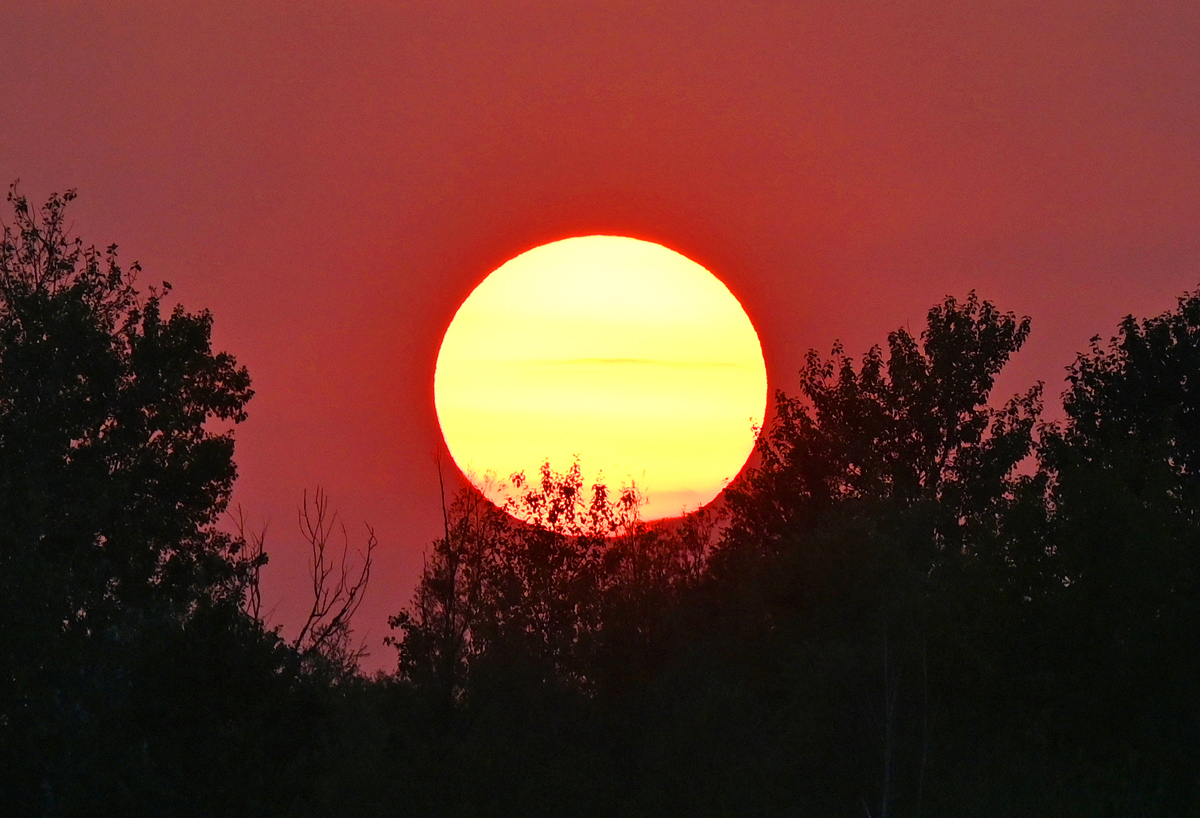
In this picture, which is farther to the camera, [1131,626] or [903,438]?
[903,438]

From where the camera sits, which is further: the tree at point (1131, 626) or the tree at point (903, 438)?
the tree at point (903, 438)

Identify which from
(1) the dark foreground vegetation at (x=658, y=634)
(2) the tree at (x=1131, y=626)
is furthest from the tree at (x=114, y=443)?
(2) the tree at (x=1131, y=626)

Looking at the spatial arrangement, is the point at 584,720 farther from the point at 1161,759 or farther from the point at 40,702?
the point at 40,702

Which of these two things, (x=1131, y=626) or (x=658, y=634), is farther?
(x=658, y=634)

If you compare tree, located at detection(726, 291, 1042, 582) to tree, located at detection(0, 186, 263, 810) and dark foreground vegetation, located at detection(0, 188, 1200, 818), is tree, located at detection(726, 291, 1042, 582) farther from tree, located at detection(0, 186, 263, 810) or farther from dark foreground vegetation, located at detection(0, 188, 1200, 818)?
tree, located at detection(0, 186, 263, 810)

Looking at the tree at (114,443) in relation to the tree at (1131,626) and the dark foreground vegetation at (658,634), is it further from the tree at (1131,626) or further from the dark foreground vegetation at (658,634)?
the tree at (1131,626)

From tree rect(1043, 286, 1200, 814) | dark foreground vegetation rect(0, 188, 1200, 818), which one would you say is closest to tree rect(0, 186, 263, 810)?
dark foreground vegetation rect(0, 188, 1200, 818)

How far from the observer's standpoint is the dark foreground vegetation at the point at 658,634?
118 feet

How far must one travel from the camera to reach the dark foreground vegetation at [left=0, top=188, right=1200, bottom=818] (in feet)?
118

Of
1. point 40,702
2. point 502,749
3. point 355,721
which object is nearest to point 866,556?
point 502,749

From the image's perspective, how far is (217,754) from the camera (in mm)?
35094

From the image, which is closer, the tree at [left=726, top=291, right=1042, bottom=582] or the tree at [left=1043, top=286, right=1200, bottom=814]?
the tree at [left=1043, top=286, right=1200, bottom=814]

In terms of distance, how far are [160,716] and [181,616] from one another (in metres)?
12.5

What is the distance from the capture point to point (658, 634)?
194 ft
